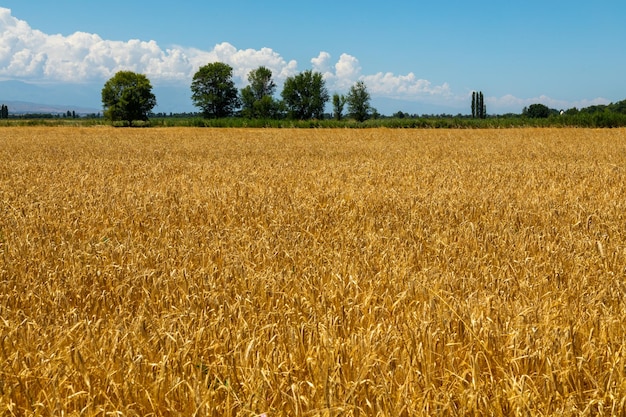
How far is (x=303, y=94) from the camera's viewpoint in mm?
124938

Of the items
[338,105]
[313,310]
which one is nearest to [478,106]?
[338,105]

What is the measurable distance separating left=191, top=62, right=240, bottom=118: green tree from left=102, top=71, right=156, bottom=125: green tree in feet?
54.4

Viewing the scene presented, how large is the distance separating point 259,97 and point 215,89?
15.3 meters

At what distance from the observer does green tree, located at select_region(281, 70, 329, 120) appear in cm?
12394

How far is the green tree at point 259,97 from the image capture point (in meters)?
125

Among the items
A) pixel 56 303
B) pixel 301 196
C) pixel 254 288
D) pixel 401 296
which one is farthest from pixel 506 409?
pixel 301 196

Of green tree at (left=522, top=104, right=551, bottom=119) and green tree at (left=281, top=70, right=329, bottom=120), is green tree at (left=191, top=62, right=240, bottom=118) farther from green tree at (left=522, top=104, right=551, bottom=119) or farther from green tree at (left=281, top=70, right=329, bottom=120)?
green tree at (left=522, top=104, right=551, bottom=119)

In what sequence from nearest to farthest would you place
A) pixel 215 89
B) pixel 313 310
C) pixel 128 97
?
pixel 313 310
pixel 128 97
pixel 215 89

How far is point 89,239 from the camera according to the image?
19.5 feet

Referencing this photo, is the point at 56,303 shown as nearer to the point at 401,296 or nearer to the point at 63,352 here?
the point at 63,352

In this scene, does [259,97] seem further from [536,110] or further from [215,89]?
[536,110]

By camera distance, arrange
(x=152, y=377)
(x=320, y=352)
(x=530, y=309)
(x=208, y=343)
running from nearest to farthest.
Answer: (x=152, y=377) < (x=320, y=352) < (x=208, y=343) < (x=530, y=309)

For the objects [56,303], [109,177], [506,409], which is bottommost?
[506,409]

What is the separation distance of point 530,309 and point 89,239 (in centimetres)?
453
